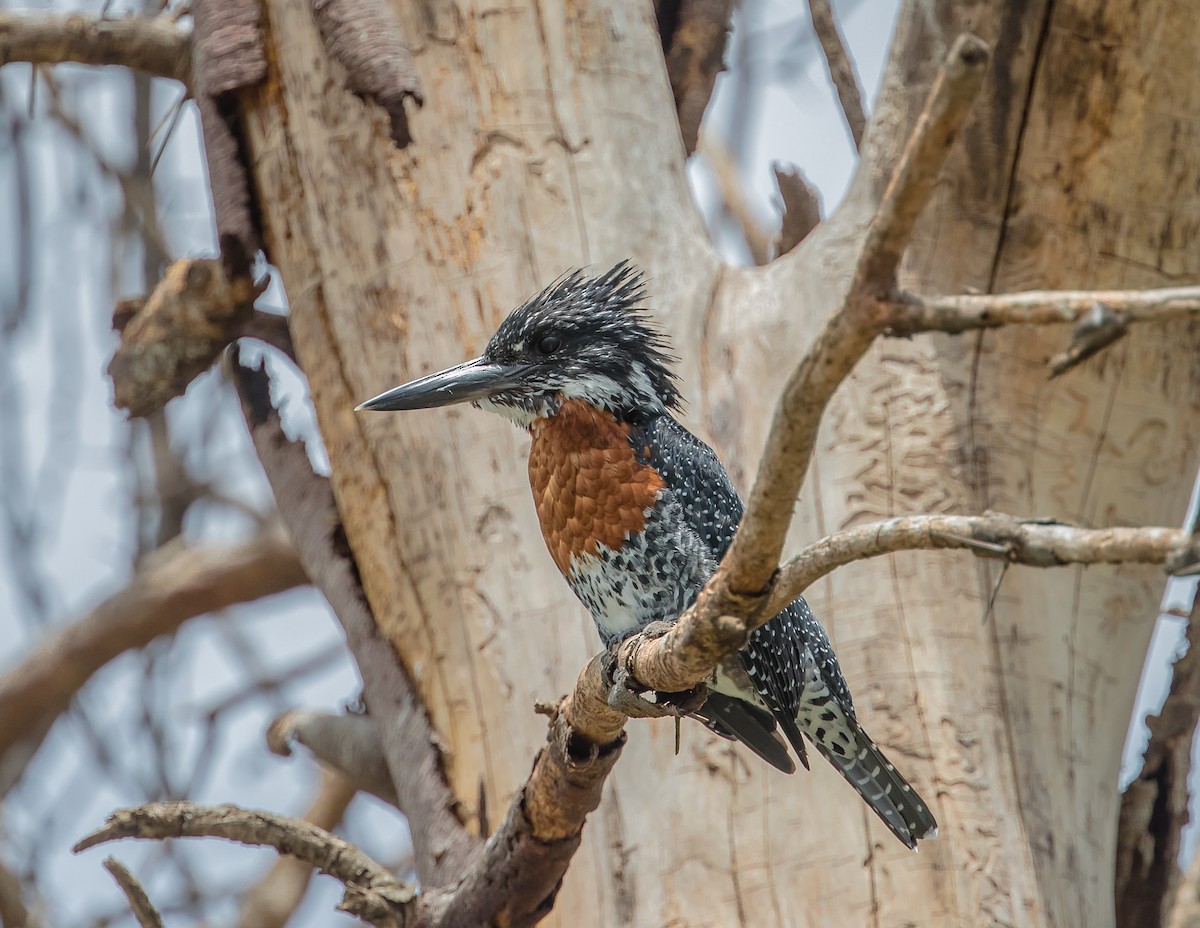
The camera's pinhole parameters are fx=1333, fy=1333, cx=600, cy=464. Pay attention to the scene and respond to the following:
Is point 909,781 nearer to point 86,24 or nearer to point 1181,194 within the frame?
point 1181,194

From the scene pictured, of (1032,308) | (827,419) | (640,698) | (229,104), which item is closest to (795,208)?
(827,419)

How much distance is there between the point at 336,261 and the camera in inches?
153

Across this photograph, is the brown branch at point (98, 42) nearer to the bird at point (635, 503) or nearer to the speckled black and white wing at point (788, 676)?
the bird at point (635, 503)

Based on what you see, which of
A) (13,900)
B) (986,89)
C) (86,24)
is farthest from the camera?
(13,900)

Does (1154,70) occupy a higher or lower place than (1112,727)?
higher

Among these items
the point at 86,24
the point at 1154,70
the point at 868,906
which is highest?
the point at 86,24

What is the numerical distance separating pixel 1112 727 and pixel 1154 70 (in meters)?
1.76

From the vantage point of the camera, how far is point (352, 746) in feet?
13.4

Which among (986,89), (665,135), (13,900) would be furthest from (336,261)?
(13,900)

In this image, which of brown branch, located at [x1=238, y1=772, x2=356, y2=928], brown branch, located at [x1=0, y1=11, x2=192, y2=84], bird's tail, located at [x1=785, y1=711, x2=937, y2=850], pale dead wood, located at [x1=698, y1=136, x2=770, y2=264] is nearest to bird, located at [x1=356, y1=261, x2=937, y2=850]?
bird's tail, located at [x1=785, y1=711, x2=937, y2=850]

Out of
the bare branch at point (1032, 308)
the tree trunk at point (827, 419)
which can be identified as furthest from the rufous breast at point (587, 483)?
the bare branch at point (1032, 308)

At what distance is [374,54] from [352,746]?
205 centimetres

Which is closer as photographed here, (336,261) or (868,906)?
(868,906)

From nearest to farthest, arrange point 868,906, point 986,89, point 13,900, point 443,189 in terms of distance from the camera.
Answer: point 868,906, point 986,89, point 443,189, point 13,900
